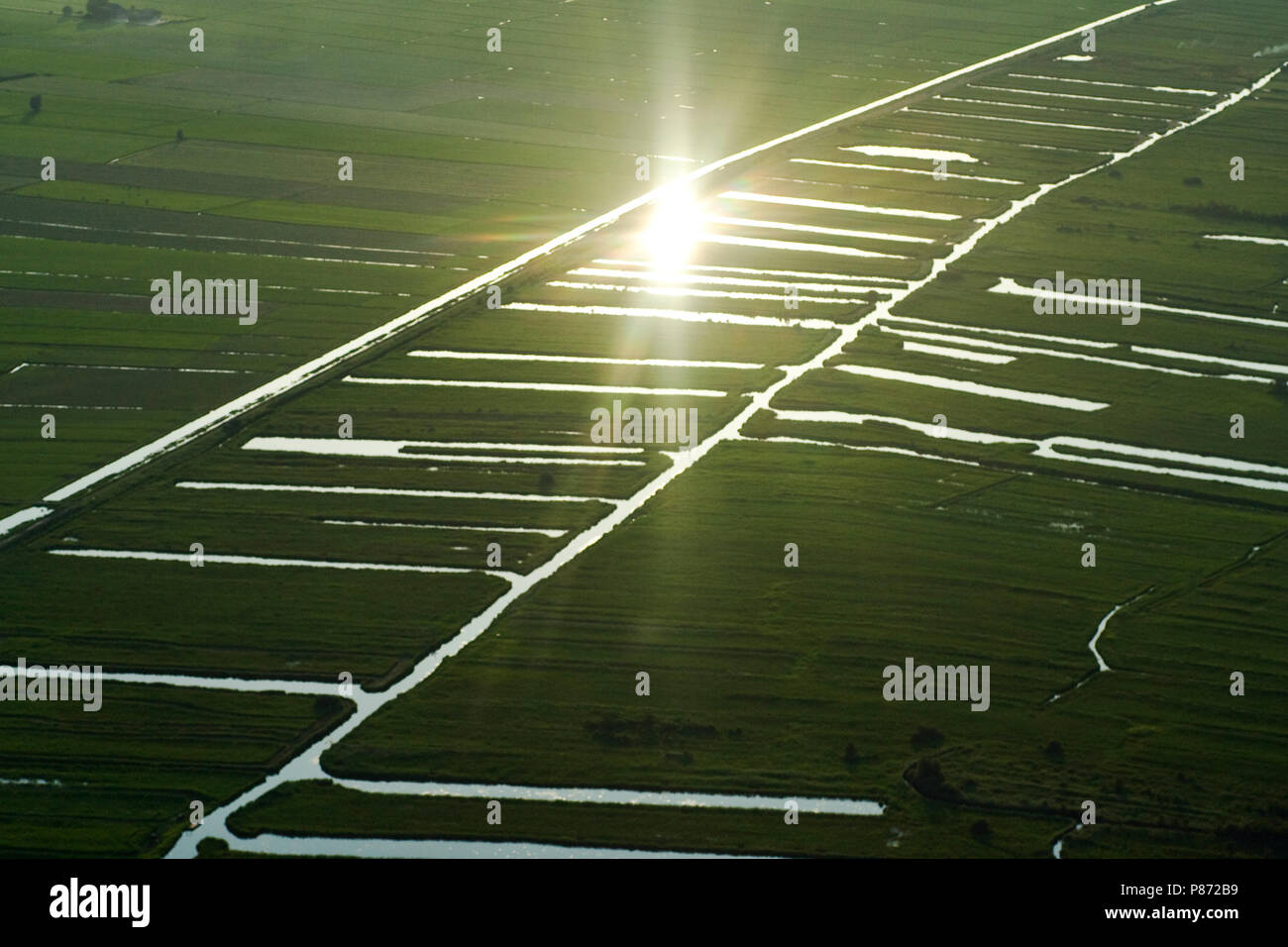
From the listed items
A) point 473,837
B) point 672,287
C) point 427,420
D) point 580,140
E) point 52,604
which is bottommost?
point 473,837

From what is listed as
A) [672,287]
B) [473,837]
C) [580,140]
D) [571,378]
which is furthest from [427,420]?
[580,140]

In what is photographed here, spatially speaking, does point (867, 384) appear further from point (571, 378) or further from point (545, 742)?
point (545, 742)

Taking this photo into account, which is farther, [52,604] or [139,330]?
[139,330]

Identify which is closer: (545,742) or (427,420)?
(545,742)

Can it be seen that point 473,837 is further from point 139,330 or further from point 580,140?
point 580,140

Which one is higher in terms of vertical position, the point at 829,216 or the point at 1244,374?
the point at 829,216

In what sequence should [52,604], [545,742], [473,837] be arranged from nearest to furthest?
[473,837]
[545,742]
[52,604]

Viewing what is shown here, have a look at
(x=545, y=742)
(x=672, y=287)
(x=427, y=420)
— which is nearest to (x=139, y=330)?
(x=427, y=420)

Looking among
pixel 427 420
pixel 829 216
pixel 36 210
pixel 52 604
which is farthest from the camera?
pixel 829 216

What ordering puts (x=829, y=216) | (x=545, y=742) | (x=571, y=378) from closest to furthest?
(x=545, y=742), (x=571, y=378), (x=829, y=216)
